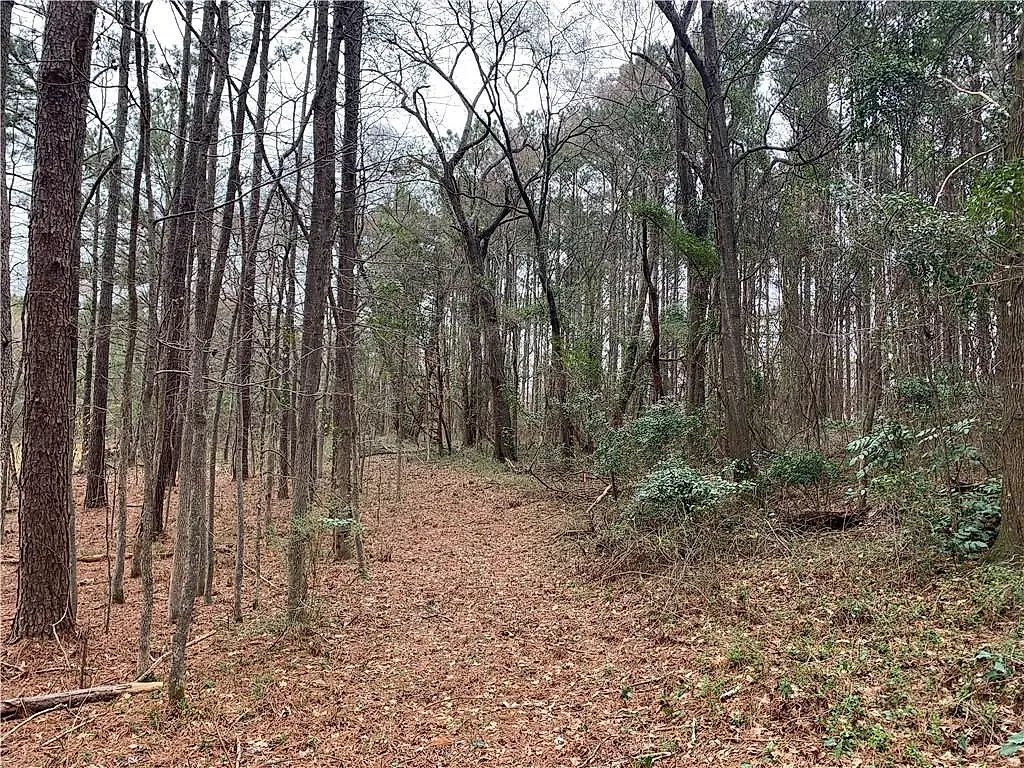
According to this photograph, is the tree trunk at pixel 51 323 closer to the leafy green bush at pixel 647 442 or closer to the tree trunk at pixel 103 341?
the tree trunk at pixel 103 341

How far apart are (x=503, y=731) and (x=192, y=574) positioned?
2443 millimetres

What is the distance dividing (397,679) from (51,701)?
7.69ft

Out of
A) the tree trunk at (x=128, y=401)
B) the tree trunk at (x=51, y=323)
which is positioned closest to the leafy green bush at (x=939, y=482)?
the tree trunk at (x=128, y=401)

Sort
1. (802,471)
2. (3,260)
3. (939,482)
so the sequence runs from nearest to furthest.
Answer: (3,260), (939,482), (802,471)

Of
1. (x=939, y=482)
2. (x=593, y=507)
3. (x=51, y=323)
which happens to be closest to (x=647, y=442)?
(x=593, y=507)

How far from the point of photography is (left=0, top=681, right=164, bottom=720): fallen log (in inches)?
156

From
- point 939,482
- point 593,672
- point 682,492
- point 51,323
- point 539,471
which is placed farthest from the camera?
point 539,471

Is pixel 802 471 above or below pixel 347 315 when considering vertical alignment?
below

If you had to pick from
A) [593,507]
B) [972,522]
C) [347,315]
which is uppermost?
[347,315]

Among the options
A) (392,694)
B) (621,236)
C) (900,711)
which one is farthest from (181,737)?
(621,236)

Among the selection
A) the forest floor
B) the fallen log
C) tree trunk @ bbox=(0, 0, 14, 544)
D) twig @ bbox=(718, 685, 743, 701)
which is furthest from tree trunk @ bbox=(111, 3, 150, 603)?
twig @ bbox=(718, 685, 743, 701)

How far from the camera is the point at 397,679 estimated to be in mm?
4891

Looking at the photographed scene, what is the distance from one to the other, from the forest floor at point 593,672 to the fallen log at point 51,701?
9 centimetres

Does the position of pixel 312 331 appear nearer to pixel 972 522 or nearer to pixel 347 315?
pixel 347 315
